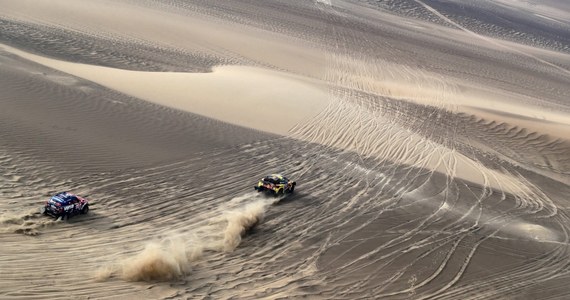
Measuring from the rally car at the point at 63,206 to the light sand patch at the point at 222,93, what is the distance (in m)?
12.4

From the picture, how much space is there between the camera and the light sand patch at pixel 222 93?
30.0m

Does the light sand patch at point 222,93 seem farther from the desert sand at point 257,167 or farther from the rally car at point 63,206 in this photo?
the rally car at point 63,206

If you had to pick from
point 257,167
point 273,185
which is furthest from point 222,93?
point 273,185

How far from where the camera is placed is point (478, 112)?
38906 mm

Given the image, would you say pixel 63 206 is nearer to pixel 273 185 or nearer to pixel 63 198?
pixel 63 198

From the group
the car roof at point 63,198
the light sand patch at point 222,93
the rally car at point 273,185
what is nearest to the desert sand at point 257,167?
the light sand patch at point 222,93

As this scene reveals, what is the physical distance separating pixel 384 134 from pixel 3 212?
64.6ft

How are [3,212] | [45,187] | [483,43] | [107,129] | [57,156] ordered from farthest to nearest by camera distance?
[483,43] → [107,129] → [57,156] → [45,187] → [3,212]

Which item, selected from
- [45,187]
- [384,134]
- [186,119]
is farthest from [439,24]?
[45,187]

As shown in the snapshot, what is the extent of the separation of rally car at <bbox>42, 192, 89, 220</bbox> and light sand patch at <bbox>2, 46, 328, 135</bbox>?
12.4 meters

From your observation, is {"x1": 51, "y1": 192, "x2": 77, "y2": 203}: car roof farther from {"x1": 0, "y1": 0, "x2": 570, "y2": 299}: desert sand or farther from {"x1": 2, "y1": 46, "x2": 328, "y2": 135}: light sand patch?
{"x1": 2, "y1": 46, "x2": 328, "y2": 135}: light sand patch

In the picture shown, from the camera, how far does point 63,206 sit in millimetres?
16844

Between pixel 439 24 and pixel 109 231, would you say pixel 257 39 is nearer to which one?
pixel 439 24

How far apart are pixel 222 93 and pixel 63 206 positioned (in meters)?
16.8
